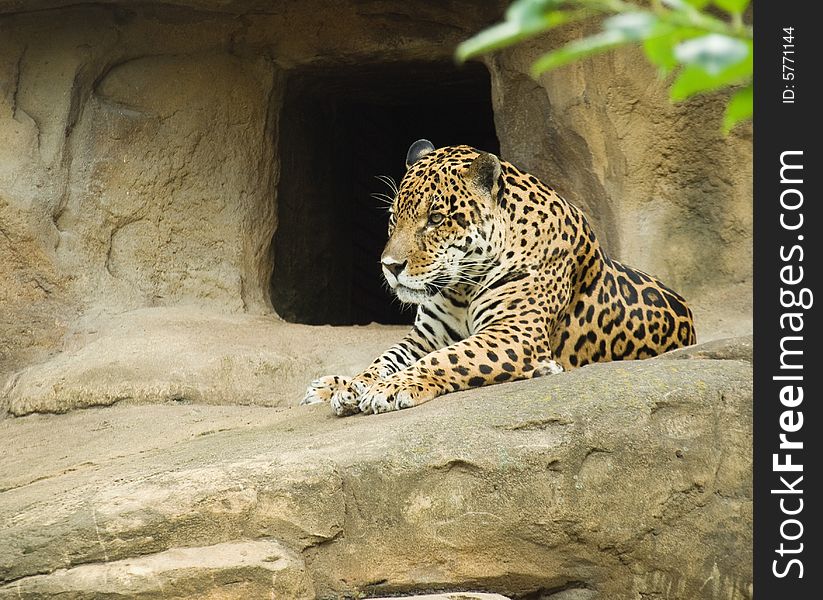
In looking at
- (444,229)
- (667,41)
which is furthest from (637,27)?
(444,229)

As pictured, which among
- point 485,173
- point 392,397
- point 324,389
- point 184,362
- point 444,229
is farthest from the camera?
point 184,362

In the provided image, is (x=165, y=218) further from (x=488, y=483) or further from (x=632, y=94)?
(x=488, y=483)

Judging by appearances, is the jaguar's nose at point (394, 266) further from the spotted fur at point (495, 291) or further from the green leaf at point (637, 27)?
the green leaf at point (637, 27)

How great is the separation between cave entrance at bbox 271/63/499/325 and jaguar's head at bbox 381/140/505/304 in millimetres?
3524

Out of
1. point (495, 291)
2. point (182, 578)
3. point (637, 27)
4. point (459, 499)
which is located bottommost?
point (182, 578)

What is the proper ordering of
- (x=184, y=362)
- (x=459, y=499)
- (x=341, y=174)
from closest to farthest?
(x=459, y=499), (x=184, y=362), (x=341, y=174)

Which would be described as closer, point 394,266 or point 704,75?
point 704,75

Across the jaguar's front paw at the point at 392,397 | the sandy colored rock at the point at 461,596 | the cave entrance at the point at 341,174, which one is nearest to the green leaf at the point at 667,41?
the sandy colored rock at the point at 461,596

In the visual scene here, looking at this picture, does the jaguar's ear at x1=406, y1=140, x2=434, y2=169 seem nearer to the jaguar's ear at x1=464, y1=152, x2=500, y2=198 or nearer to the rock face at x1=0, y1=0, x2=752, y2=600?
the jaguar's ear at x1=464, y1=152, x2=500, y2=198

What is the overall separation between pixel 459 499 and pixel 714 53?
471 centimetres

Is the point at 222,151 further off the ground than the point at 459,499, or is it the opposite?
the point at 222,151

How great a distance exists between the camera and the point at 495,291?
24.7 feet

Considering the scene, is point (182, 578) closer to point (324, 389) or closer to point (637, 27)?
point (324, 389)

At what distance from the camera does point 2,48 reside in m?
9.98
